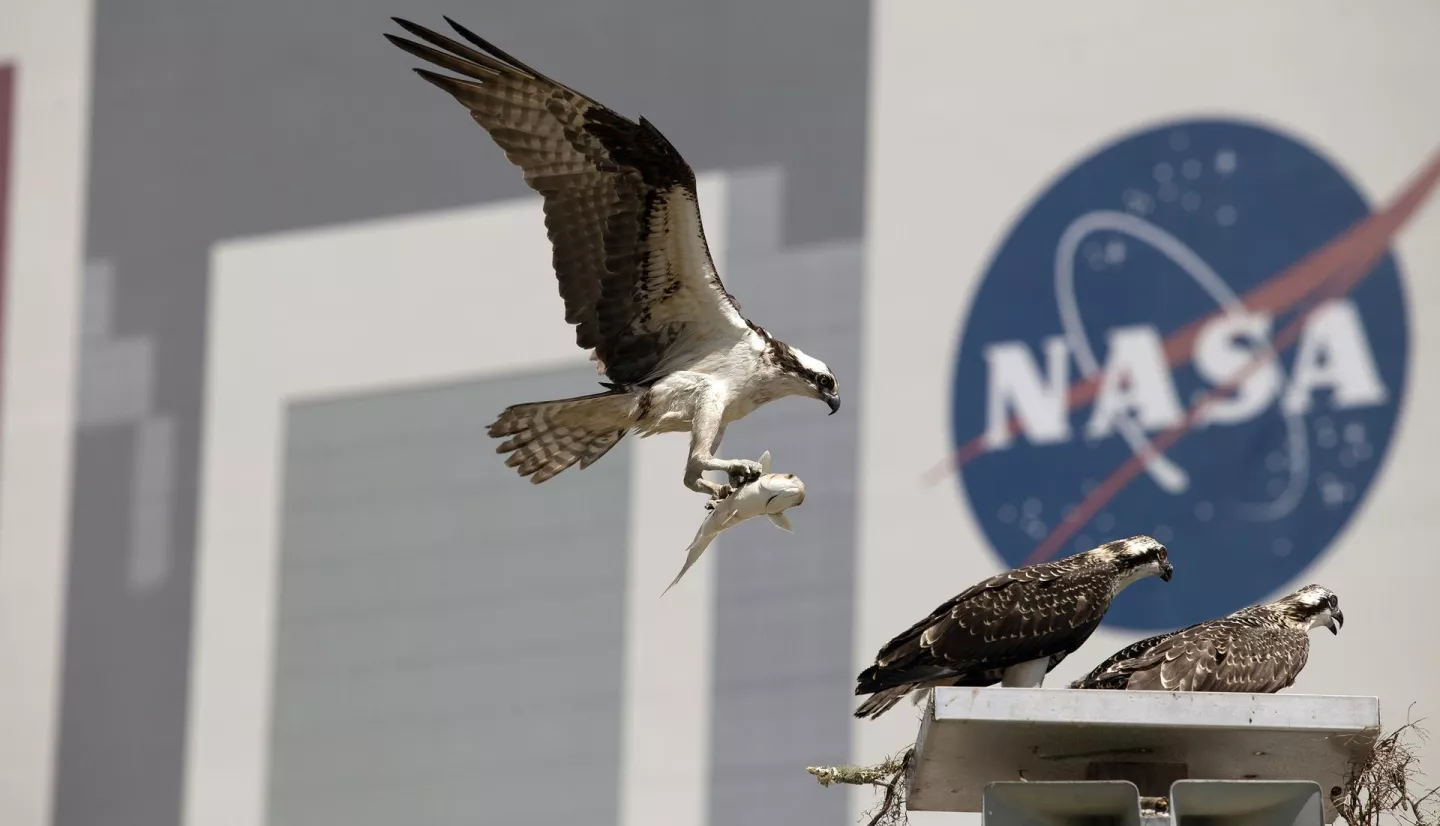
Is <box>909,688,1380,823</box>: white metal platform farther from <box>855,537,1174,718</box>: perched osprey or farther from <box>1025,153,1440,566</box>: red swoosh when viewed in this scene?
<box>1025,153,1440,566</box>: red swoosh

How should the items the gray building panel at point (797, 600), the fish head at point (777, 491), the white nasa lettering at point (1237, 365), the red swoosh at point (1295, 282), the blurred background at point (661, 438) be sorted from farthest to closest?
the gray building panel at point (797, 600) < the white nasa lettering at point (1237, 365) < the blurred background at point (661, 438) < the red swoosh at point (1295, 282) < the fish head at point (777, 491)

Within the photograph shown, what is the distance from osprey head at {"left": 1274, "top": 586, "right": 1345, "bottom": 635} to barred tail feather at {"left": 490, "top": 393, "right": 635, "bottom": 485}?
10.7 feet

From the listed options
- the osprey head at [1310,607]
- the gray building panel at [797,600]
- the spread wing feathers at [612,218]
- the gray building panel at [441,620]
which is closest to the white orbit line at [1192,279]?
the gray building panel at [797,600]

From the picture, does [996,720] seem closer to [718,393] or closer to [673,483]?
[718,393]

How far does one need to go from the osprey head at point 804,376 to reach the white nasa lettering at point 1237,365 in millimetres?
11261

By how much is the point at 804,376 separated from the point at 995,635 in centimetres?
147

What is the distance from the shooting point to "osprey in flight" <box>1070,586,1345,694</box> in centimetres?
1101

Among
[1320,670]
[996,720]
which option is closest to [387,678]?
[1320,670]

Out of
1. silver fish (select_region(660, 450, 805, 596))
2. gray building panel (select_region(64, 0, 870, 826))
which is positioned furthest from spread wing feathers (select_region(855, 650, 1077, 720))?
gray building panel (select_region(64, 0, 870, 826))

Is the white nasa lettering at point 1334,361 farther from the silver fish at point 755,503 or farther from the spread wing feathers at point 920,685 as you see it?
the silver fish at point 755,503

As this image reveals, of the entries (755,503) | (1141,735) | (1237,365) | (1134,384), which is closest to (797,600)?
(1134,384)

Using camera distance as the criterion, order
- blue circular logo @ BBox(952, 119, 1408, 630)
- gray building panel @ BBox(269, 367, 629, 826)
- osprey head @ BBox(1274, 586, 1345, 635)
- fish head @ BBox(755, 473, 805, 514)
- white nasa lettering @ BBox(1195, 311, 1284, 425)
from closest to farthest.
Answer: fish head @ BBox(755, 473, 805, 514) < osprey head @ BBox(1274, 586, 1345, 635) < blue circular logo @ BBox(952, 119, 1408, 630) < white nasa lettering @ BBox(1195, 311, 1284, 425) < gray building panel @ BBox(269, 367, 629, 826)

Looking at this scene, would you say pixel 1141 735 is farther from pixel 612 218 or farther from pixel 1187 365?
pixel 1187 365

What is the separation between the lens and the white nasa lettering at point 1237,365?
73.3ft
